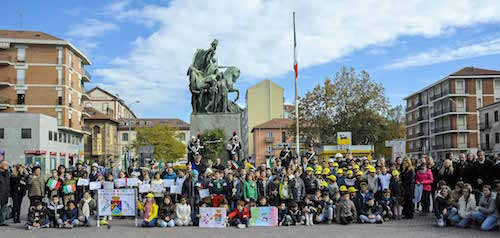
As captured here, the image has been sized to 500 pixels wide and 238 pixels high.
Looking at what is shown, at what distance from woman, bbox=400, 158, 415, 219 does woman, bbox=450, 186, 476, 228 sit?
162 centimetres

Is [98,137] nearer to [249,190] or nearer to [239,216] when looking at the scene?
[249,190]

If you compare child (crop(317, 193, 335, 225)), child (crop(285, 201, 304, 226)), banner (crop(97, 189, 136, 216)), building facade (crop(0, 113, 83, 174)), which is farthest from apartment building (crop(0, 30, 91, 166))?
child (crop(317, 193, 335, 225))

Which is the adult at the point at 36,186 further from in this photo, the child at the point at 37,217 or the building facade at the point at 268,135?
the building facade at the point at 268,135

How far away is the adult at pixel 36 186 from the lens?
1465cm

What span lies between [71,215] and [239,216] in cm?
475

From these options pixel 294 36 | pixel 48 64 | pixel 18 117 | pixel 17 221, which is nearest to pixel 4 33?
pixel 48 64

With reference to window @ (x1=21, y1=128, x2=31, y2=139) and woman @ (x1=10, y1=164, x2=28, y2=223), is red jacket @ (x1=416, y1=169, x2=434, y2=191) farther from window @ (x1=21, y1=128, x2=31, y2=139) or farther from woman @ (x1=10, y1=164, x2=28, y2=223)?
window @ (x1=21, y1=128, x2=31, y2=139)

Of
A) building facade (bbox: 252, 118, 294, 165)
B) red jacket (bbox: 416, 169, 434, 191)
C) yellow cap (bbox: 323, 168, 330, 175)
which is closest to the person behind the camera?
red jacket (bbox: 416, 169, 434, 191)

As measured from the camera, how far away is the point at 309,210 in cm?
1401

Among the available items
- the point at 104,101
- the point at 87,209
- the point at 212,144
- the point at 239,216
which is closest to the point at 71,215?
the point at 87,209

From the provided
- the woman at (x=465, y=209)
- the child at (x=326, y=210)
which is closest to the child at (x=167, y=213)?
the child at (x=326, y=210)

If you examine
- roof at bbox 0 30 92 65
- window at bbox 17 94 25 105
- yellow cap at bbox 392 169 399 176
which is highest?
roof at bbox 0 30 92 65

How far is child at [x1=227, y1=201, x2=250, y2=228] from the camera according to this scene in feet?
45.4

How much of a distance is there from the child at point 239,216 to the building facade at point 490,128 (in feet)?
186
